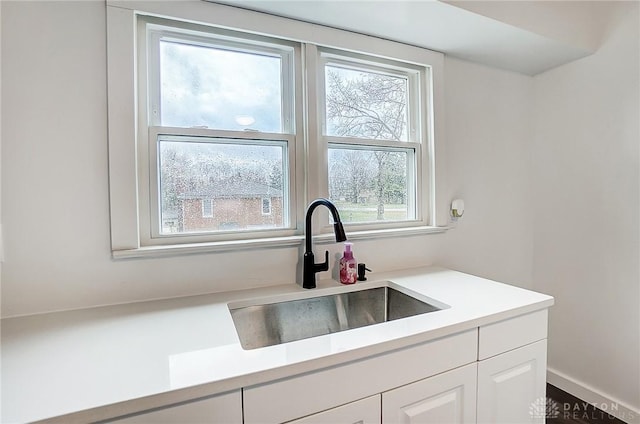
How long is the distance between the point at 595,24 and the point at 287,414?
2402mm

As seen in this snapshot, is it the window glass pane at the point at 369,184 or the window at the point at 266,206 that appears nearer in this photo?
the window at the point at 266,206

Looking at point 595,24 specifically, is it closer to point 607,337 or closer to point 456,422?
point 607,337

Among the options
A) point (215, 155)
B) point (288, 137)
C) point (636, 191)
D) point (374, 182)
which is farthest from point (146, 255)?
point (636, 191)

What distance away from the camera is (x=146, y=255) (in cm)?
116

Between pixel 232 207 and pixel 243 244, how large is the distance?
0.18 metres

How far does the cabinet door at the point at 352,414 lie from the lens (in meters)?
0.77

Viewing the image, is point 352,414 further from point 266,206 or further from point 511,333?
point 266,206

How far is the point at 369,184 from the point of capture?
166cm

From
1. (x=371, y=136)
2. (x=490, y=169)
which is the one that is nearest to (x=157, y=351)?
(x=371, y=136)

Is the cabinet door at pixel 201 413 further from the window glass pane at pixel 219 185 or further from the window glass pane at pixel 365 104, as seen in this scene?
the window glass pane at pixel 365 104

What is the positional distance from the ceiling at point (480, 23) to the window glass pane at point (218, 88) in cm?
22

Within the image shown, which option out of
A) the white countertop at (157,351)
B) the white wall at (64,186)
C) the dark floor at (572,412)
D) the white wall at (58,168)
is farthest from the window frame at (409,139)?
the dark floor at (572,412)

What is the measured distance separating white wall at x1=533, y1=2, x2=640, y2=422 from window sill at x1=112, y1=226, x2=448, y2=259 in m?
0.98

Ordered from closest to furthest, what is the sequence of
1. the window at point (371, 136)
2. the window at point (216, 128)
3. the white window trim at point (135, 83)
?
the white window trim at point (135, 83) < the window at point (216, 128) < the window at point (371, 136)
